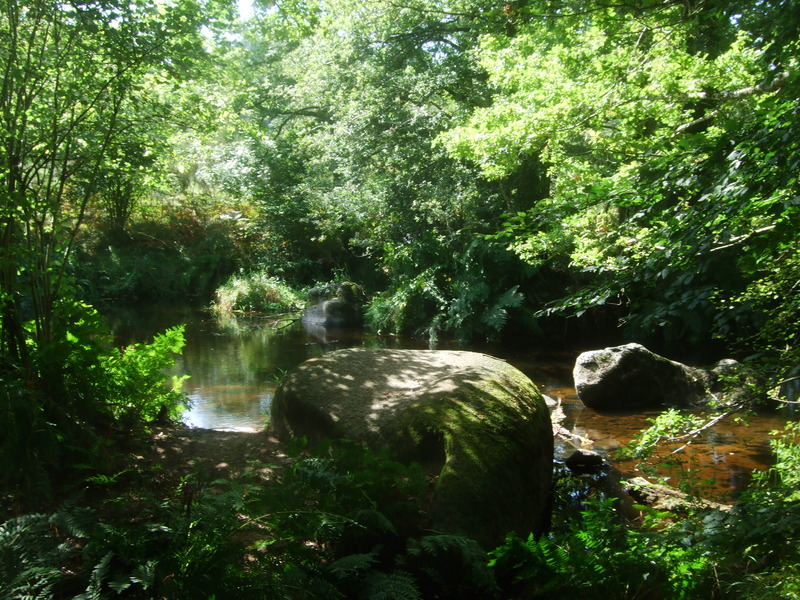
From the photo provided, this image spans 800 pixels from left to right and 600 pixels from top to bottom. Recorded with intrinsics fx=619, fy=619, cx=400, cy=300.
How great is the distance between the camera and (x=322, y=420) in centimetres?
484

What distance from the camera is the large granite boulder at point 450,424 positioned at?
12.1ft

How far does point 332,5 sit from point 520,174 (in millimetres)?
6671

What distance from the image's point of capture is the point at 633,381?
8.49m

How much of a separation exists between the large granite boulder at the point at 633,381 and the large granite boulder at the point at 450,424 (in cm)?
328

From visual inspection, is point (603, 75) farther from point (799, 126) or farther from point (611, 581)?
point (611, 581)

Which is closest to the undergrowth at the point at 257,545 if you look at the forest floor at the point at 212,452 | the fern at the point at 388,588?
the fern at the point at 388,588

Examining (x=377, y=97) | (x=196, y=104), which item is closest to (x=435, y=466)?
(x=196, y=104)

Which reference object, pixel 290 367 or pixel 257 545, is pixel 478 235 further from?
pixel 290 367

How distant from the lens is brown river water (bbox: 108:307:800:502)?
6.16m

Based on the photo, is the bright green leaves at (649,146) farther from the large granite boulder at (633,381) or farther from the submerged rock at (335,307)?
the submerged rock at (335,307)

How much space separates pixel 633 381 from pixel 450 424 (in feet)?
17.0

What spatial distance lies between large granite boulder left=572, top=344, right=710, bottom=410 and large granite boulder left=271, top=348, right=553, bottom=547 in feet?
10.8

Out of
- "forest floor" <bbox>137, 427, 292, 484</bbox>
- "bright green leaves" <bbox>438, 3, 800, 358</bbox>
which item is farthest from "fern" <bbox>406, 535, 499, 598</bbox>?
"bright green leaves" <bbox>438, 3, 800, 358</bbox>

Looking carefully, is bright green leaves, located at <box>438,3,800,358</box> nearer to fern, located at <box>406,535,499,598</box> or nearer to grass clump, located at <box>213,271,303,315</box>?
fern, located at <box>406,535,499,598</box>
